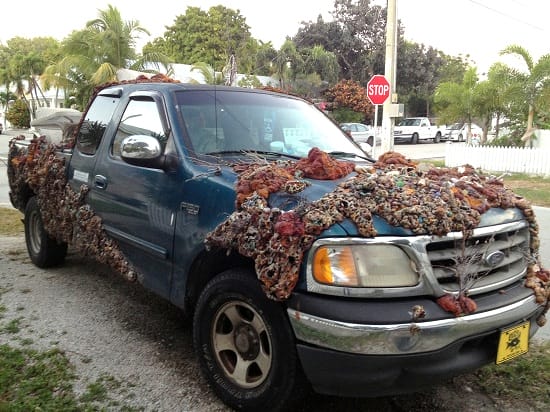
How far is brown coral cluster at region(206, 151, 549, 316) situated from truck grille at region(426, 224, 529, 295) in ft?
0.24

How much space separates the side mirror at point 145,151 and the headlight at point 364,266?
1.42 metres

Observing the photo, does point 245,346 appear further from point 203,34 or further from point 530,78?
point 203,34

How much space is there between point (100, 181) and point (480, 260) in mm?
2862

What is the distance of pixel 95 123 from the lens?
473 centimetres

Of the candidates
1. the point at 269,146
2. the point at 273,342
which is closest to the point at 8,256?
the point at 269,146

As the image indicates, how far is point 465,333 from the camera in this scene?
2590mm

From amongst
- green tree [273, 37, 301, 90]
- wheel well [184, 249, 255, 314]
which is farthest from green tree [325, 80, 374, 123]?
wheel well [184, 249, 255, 314]

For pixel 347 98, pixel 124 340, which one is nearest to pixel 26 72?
→ pixel 347 98

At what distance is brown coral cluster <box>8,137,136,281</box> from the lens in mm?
4238

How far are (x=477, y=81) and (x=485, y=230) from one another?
1869 cm

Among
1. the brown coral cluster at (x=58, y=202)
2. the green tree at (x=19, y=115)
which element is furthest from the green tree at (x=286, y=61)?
the brown coral cluster at (x=58, y=202)

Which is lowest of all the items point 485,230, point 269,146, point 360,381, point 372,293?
point 360,381

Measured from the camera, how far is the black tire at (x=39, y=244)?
18.2 ft

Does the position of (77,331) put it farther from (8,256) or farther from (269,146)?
(8,256)
